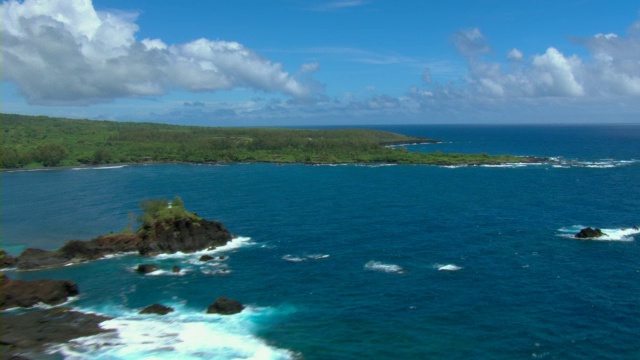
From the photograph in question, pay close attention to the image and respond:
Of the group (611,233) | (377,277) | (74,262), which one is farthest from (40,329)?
(611,233)

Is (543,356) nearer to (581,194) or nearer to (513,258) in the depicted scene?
(513,258)

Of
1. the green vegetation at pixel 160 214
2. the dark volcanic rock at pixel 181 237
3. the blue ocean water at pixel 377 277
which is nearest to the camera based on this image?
the blue ocean water at pixel 377 277

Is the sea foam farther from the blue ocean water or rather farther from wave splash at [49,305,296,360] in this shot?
wave splash at [49,305,296,360]

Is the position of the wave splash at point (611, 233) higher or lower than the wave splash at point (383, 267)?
higher

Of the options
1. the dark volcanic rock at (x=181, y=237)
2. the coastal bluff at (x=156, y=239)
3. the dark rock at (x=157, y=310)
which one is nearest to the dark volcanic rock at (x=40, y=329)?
the dark rock at (x=157, y=310)

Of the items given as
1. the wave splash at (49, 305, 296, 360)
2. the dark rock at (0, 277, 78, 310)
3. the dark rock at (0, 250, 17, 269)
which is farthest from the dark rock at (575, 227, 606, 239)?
the dark rock at (0, 250, 17, 269)

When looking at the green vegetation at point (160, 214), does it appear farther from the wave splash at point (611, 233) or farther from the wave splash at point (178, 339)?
the wave splash at point (611, 233)
